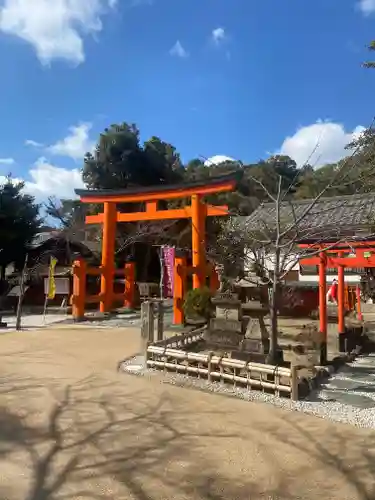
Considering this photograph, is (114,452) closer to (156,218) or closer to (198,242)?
(198,242)

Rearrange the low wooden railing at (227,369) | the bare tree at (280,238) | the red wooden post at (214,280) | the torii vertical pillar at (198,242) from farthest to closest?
the red wooden post at (214,280), the torii vertical pillar at (198,242), the bare tree at (280,238), the low wooden railing at (227,369)

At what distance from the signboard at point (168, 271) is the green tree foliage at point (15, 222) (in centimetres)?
1217

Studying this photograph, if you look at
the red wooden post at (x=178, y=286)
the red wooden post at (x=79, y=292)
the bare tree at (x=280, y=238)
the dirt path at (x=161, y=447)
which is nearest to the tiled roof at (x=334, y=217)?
the bare tree at (x=280, y=238)

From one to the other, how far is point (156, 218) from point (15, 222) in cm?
1127

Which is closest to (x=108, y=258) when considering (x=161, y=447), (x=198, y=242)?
(x=198, y=242)

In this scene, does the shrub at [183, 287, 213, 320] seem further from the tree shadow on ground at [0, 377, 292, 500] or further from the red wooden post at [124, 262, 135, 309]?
the red wooden post at [124, 262, 135, 309]

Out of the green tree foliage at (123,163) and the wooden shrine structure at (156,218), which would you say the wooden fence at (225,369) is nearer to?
the wooden shrine structure at (156,218)

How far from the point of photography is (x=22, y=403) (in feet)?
19.0

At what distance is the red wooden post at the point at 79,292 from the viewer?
16.5 meters

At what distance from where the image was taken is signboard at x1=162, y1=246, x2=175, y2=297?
1522cm

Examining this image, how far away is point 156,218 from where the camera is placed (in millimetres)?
17359

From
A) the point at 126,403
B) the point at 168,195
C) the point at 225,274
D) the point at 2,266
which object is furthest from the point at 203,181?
the point at 2,266

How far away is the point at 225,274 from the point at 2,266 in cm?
1667

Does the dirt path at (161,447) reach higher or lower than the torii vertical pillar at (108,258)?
lower
